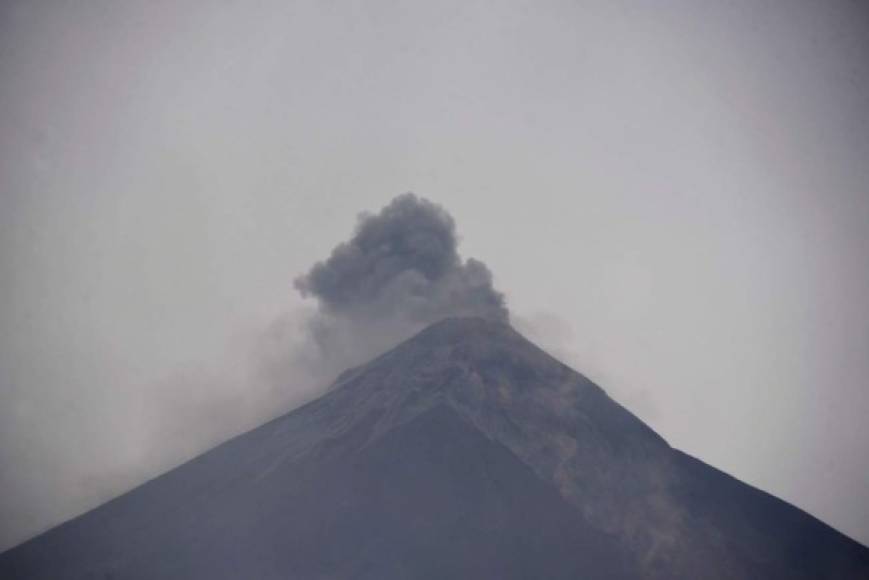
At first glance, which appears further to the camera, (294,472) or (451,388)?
(451,388)

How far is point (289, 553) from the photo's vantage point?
46469 millimetres

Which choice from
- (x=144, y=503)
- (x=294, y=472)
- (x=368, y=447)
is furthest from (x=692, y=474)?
(x=144, y=503)

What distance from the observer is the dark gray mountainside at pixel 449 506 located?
46344 mm

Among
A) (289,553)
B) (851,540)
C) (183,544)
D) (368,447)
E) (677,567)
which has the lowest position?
(183,544)

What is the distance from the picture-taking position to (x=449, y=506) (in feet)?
164

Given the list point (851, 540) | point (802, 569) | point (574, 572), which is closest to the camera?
point (574, 572)

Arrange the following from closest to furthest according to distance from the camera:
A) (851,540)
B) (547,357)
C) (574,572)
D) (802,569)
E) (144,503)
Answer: (574,572)
(802,569)
(851,540)
(144,503)
(547,357)

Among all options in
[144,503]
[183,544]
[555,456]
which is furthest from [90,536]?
[555,456]

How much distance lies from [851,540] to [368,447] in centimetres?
3377

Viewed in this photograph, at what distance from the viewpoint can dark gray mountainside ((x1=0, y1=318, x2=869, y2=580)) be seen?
1825 inches

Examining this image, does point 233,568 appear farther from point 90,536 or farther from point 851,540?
point 851,540

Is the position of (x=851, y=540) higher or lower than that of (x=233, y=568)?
higher

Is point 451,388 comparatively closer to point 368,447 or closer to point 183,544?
point 368,447

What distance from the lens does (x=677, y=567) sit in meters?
46.4
